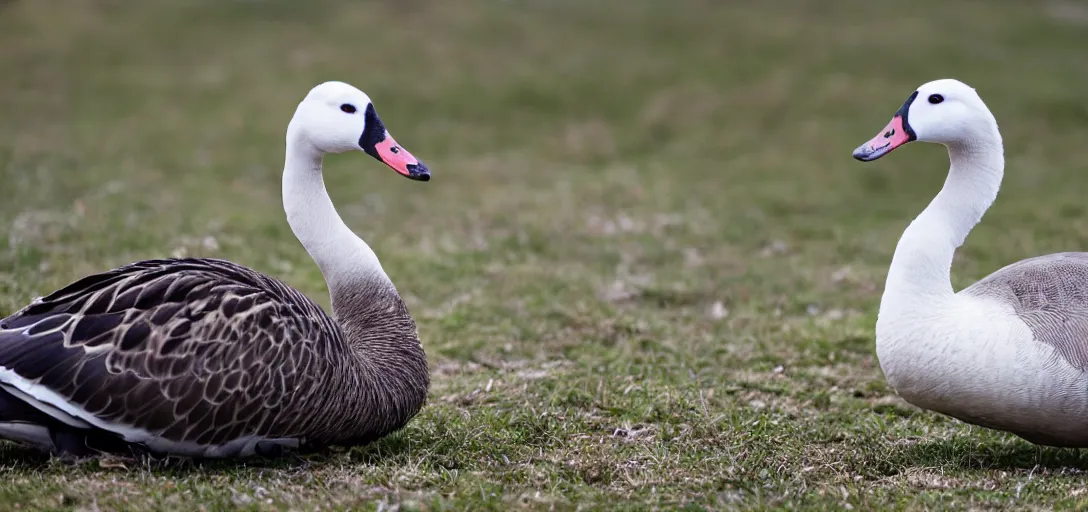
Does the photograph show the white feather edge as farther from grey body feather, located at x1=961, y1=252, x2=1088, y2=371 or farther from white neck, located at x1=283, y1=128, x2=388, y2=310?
grey body feather, located at x1=961, y1=252, x2=1088, y2=371

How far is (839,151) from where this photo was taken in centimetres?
1708

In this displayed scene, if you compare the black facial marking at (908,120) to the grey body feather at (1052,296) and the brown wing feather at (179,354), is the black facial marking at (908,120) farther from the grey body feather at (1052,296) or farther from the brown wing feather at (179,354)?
the brown wing feather at (179,354)

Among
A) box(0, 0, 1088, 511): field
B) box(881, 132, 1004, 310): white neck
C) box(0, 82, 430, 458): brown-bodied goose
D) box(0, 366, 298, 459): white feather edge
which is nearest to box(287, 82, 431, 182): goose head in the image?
box(0, 82, 430, 458): brown-bodied goose

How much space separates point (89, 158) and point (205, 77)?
5263 mm

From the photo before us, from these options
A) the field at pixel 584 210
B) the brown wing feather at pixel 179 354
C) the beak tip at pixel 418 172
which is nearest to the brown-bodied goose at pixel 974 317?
the field at pixel 584 210

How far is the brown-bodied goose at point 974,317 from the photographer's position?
5.25m

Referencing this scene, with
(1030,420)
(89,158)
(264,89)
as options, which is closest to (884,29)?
(264,89)

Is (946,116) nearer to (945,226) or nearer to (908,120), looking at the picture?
(908,120)

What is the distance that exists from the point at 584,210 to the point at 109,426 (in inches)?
360

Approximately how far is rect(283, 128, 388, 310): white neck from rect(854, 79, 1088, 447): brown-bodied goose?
2787 mm

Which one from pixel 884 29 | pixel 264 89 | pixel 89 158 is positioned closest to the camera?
pixel 89 158

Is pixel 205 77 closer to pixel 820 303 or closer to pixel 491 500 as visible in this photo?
pixel 820 303

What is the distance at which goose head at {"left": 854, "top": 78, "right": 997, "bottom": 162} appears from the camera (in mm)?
5746

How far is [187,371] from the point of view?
4949 millimetres
